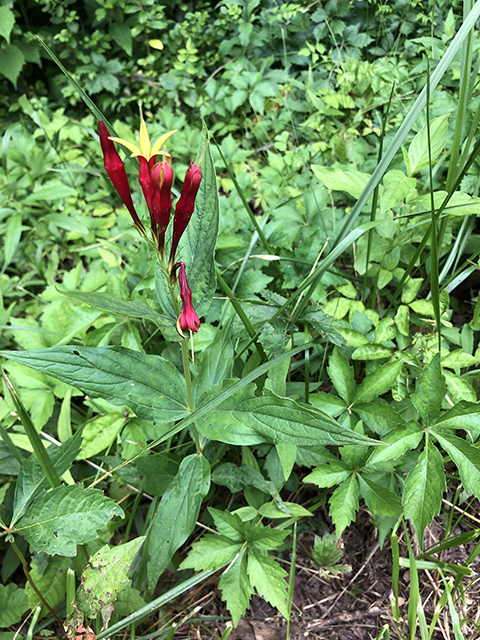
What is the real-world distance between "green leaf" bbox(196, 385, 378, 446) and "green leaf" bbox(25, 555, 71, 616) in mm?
646

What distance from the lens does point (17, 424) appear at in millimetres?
1431

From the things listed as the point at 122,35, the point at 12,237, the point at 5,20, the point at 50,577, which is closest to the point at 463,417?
the point at 50,577

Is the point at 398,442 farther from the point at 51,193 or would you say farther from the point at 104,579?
the point at 51,193

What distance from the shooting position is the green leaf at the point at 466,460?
82 cm

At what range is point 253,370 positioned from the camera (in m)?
0.85

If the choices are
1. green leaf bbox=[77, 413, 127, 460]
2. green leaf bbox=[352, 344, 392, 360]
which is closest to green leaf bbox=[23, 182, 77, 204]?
green leaf bbox=[77, 413, 127, 460]

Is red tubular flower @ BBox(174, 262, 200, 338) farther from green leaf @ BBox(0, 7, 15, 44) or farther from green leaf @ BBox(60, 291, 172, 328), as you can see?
green leaf @ BBox(0, 7, 15, 44)

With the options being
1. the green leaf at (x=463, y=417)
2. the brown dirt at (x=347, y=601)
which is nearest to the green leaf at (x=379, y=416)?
the green leaf at (x=463, y=417)

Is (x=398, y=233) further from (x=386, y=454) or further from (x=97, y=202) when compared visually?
(x=97, y=202)

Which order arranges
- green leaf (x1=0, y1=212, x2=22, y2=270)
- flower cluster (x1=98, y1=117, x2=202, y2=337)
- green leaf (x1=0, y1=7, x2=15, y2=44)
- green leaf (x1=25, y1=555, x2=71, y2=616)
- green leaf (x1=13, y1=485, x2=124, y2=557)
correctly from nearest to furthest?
flower cluster (x1=98, y1=117, x2=202, y2=337)
green leaf (x1=13, y1=485, x2=124, y2=557)
green leaf (x1=25, y1=555, x2=71, y2=616)
green leaf (x1=0, y1=212, x2=22, y2=270)
green leaf (x1=0, y1=7, x2=15, y2=44)

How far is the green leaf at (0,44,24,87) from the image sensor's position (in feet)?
8.64

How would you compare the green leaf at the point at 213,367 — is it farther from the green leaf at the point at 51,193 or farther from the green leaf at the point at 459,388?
the green leaf at the point at 51,193

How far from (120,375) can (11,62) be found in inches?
112

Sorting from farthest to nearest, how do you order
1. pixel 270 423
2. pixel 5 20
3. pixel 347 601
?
pixel 5 20 < pixel 347 601 < pixel 270 423
